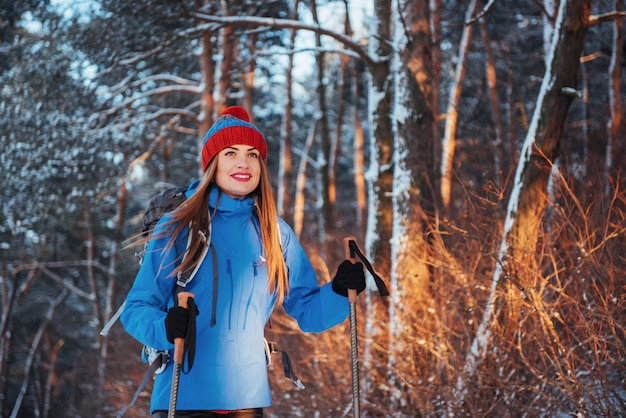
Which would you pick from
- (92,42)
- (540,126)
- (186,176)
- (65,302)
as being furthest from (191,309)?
(65,302)

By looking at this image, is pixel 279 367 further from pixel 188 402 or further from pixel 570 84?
pixel 188 402

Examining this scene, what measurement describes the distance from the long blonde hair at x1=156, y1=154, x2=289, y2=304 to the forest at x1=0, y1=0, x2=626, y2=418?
426 millimetres

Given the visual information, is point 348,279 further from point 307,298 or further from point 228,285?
point 228,285

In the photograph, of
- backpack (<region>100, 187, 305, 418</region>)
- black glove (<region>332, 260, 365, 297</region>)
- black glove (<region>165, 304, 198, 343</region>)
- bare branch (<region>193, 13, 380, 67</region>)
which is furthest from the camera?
bare branch (<region>193, 13, 380, 67</region>)

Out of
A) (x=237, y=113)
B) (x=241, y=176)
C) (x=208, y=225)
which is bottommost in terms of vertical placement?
(x=208, y=225)

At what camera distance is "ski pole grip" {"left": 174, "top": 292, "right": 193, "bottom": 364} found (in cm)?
283

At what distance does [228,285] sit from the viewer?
3.07 m

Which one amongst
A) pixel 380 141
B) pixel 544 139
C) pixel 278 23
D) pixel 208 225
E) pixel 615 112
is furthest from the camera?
pixel 615 112

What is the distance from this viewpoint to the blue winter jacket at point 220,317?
2.96 meters

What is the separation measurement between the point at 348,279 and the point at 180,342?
0.75 metres

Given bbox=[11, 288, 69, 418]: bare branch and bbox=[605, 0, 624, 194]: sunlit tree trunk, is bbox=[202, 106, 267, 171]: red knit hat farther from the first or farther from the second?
bbox=[11, 288, 69, 418]: bare branch

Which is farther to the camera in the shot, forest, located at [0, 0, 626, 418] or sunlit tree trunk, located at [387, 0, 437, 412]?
sunlit tree trunk, located at [387, 0, 437, 412]

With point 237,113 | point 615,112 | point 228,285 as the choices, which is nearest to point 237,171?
point 237,113

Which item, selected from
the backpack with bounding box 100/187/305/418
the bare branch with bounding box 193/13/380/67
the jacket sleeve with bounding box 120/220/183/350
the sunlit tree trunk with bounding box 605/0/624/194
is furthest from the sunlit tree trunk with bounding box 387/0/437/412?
the jacket sleeve with bounding box 120/220/183/350
